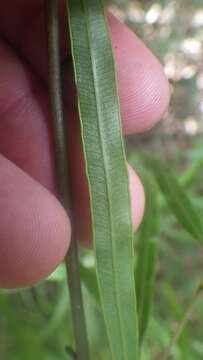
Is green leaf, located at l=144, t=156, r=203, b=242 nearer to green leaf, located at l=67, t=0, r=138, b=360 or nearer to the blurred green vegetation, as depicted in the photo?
the blurred green vegetation

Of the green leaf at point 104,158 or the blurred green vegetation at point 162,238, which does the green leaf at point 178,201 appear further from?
the green leaf at point 104,158

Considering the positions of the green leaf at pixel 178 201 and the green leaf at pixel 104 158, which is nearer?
the green leaf at pixel 104 158

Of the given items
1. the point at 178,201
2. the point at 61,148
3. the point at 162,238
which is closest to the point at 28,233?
the point at 61,148

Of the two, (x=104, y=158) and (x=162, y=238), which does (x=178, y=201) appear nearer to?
(x=104, y=158)

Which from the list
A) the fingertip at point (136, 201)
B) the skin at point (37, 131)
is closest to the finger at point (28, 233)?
the skin at point (37, 131)

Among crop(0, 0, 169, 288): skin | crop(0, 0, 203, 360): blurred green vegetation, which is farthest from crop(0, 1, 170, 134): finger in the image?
crop(0, 0, 203, 360): blurred green vegetation

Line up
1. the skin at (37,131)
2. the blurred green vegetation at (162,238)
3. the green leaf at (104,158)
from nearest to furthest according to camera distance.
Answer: the green leaf at (104,158) → the skin at (37,131) → the blurred green vegetation at (162,238)

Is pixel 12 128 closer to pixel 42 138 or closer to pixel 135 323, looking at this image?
pixel 42 138

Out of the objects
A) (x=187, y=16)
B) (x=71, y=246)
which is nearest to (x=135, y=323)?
(x=71, y=246)
